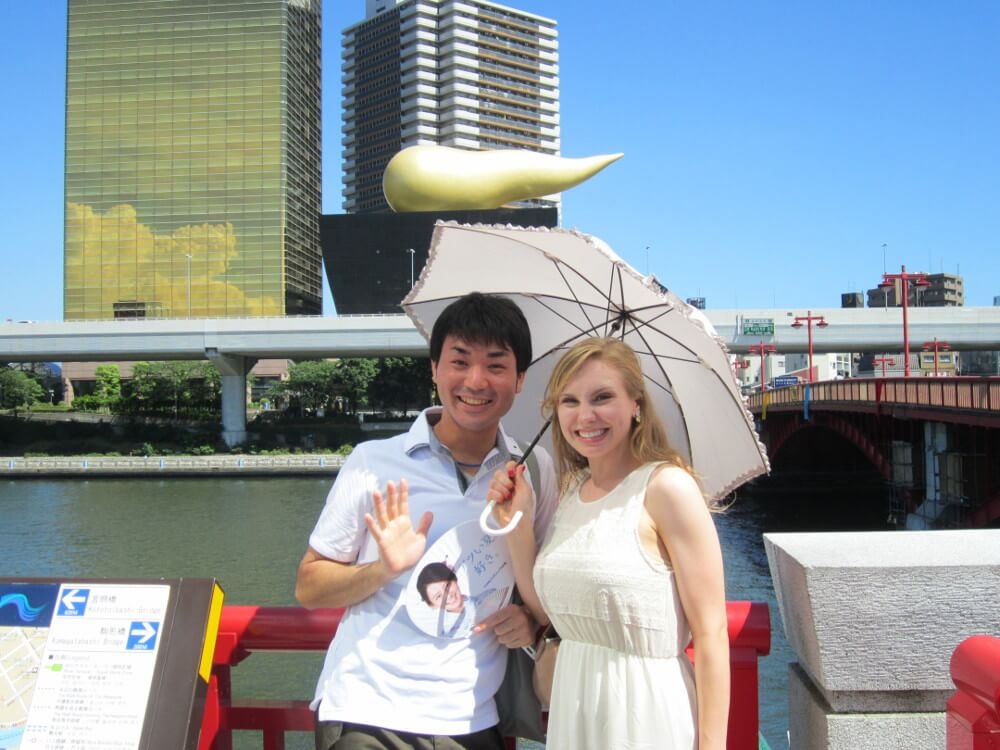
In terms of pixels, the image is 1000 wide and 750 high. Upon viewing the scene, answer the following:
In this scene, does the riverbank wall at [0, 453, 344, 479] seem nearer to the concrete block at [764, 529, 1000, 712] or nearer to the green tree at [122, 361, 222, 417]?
the green tree at [122, 361, 222, 417]

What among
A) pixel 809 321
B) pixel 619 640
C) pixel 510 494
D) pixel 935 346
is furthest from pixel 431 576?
pixel 935 346

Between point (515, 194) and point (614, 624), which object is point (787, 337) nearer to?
point (515, 194)

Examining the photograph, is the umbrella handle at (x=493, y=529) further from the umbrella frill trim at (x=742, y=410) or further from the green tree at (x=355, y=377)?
the green tree at (x=355, y=377)

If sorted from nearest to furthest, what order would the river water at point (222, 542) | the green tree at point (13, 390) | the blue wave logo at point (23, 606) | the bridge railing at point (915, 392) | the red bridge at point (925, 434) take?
the blue wave logo at point (23, 606) → the river water at point (222, 542) → the bridge railing at point (915, 392) → the red bridge at point (925, 434) → the green tree at point (13, 390)

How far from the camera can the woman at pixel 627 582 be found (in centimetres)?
203

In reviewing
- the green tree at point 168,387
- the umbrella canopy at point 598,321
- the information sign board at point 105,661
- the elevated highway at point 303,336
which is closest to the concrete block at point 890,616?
the umbrella canopy at point 598,321

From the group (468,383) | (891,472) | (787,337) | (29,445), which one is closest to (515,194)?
(787,337)

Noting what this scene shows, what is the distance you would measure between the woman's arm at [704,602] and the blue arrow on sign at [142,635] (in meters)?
1.33

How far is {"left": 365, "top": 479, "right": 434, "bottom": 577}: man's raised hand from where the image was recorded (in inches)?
87.6

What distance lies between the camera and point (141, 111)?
84.6 metres

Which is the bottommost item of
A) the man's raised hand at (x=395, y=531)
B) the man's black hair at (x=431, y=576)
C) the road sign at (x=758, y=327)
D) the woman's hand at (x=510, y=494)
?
the man's black hair at (x=431, y=576)

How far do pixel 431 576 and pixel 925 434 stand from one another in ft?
69.0

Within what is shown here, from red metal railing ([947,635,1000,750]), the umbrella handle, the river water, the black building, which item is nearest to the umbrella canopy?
the umbrella handle

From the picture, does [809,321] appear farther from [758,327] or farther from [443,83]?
[443,83]
